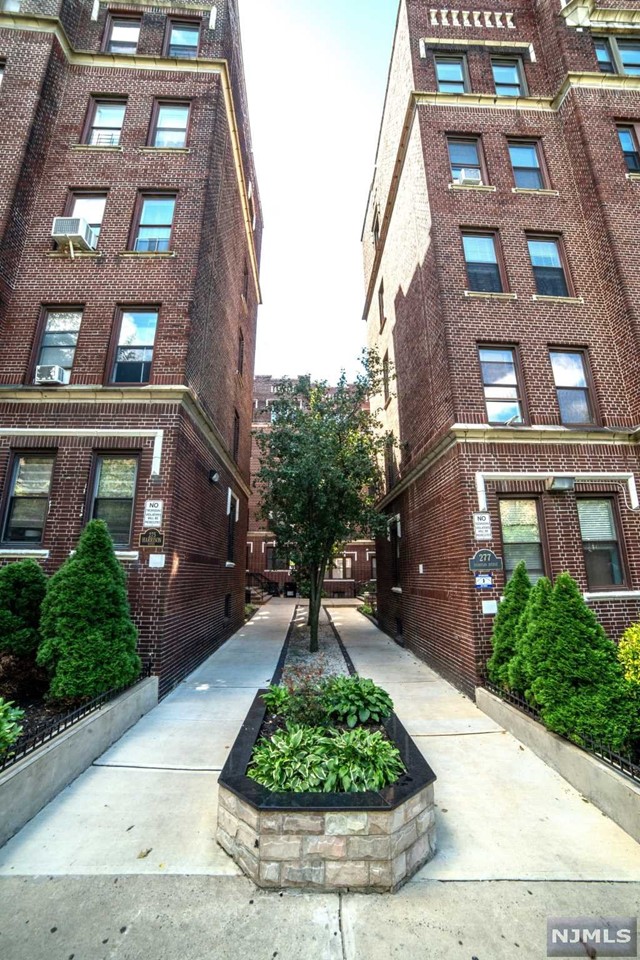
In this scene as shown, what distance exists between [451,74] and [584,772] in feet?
52.6

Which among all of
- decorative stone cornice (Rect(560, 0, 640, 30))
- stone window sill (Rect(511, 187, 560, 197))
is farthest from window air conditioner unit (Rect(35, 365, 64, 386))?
decorative stone cornice (Rect(560, 0, 640, 30))

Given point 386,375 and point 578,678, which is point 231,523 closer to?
point 386,375

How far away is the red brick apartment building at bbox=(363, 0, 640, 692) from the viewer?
25.3ft

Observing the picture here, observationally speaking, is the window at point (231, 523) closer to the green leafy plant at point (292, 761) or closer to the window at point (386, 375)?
the window at point (386, 375)

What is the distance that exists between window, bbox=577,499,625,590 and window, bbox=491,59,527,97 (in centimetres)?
1143

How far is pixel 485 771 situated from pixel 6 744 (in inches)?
184

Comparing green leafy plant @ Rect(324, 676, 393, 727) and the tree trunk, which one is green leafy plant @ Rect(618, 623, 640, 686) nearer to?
green leafy plant @ Rect(324, 676, 393, 727)

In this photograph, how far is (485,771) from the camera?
4.40m

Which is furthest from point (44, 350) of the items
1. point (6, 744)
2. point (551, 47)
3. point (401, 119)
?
point (551, 47)

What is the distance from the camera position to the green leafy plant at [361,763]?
3146 millimetres

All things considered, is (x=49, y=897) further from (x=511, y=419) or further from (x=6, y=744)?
(x=511, y=419)

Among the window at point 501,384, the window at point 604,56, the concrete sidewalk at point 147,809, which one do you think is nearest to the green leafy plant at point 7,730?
the concrete sidewalk at point 147,809

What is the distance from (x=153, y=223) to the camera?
9.24 metres

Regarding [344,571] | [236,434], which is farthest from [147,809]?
[344,571]
